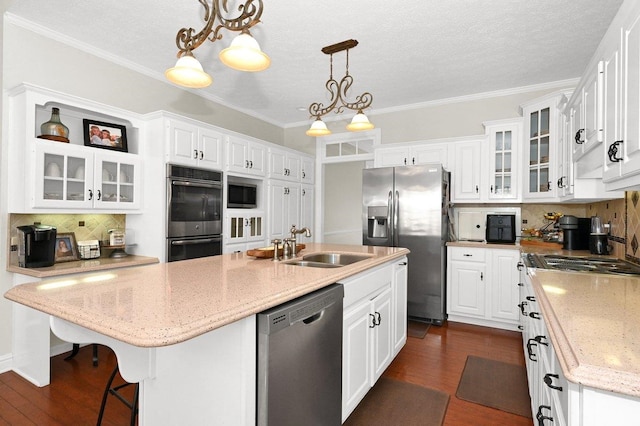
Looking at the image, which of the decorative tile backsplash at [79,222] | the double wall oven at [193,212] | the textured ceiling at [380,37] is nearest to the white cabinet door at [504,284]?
the textured ceiling at [380,37]

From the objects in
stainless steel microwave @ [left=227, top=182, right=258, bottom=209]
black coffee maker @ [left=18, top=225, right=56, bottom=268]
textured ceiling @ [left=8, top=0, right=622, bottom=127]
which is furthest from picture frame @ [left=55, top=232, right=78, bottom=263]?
textured ceiling @ [left=8, top=0, right=622, bottom=127]

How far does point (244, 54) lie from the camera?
1.66 metres

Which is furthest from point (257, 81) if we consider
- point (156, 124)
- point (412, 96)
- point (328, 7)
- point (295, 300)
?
point (295, 300)

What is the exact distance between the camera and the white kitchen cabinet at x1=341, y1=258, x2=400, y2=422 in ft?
6.11

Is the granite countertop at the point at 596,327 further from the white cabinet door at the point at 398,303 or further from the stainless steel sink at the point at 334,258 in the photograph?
the stainless steel sink at the point at 334,258

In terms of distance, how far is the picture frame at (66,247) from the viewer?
9.54 feet

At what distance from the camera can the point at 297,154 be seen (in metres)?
5.21

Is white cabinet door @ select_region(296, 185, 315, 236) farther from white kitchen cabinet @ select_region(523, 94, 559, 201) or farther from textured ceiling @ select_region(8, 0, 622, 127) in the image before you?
white kitchen cabinet @ select_region(523, 94, 559, 201)

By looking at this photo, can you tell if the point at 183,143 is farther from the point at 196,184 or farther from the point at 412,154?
the point at 412,154

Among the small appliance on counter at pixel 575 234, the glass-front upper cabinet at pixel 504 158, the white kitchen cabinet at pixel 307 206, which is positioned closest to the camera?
the small appliance on counter at pixel 575 234

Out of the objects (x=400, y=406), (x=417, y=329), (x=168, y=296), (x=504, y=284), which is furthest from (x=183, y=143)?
(x=504, y=284)

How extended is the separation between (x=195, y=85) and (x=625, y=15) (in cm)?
200

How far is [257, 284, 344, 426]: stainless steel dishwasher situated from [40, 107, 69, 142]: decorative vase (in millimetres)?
2582

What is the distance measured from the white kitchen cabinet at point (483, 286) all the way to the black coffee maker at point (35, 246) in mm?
3803
